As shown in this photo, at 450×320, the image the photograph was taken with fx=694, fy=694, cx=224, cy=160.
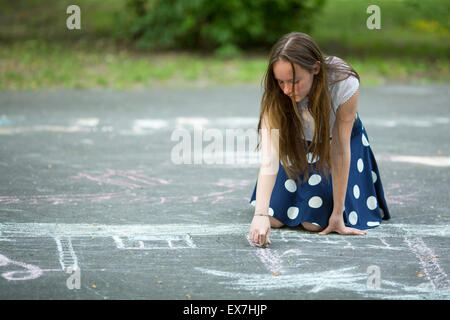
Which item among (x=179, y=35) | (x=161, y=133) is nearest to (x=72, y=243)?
(x=161, y=133)

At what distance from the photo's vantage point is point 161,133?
24.6 feet

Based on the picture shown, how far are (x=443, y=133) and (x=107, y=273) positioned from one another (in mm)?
5101

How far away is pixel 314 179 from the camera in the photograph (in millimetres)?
4199

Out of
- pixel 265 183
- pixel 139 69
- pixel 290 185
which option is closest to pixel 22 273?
pixel 265 183

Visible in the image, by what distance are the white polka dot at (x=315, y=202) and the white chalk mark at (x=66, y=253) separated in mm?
1428

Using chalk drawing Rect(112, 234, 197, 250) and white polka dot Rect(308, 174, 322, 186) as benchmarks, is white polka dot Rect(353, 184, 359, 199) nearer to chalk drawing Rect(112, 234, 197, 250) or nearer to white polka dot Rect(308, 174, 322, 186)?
white polka dot Rect(308, 174, 322, 186)

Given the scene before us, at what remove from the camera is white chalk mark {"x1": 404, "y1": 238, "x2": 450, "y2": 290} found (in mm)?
3459

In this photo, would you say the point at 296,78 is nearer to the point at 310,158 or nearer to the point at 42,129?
the point at 310,158

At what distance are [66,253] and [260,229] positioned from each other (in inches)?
42.6

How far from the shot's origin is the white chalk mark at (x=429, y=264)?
136 inches
